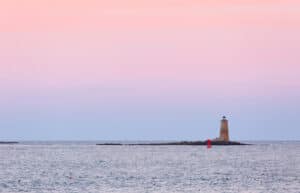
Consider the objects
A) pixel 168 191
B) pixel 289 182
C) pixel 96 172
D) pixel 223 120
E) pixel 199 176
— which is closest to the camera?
pixel 168 191

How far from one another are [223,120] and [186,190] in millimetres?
93699

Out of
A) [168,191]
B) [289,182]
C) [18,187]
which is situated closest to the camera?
[168,191]

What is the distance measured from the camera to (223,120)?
14212 cm

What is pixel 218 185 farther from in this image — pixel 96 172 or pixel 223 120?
pixel 223 120

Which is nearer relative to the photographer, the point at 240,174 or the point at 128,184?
the point at 128,184

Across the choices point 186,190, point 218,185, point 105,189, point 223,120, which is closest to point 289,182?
point 218,185

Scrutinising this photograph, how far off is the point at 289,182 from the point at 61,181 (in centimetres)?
1643

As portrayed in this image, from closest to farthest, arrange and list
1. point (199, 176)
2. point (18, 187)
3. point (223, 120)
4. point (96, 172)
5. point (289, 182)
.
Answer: point (18, 187)
point (289, 182)
point (199, 176)
point (96, 172)
point (223, 120)

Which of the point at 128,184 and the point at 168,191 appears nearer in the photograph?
the point at 168,191

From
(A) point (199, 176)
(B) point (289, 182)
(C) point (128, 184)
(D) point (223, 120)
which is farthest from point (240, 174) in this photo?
(D) point (223, 120)

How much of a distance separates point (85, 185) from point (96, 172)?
1505 centimetres

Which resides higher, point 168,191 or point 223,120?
point 223,120

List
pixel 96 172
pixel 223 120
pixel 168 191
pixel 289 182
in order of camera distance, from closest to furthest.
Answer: pixel 168 191 → pixel 289 182 → pixel 96 172 → pixel 223 120

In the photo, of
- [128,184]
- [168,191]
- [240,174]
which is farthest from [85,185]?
[240,174]
